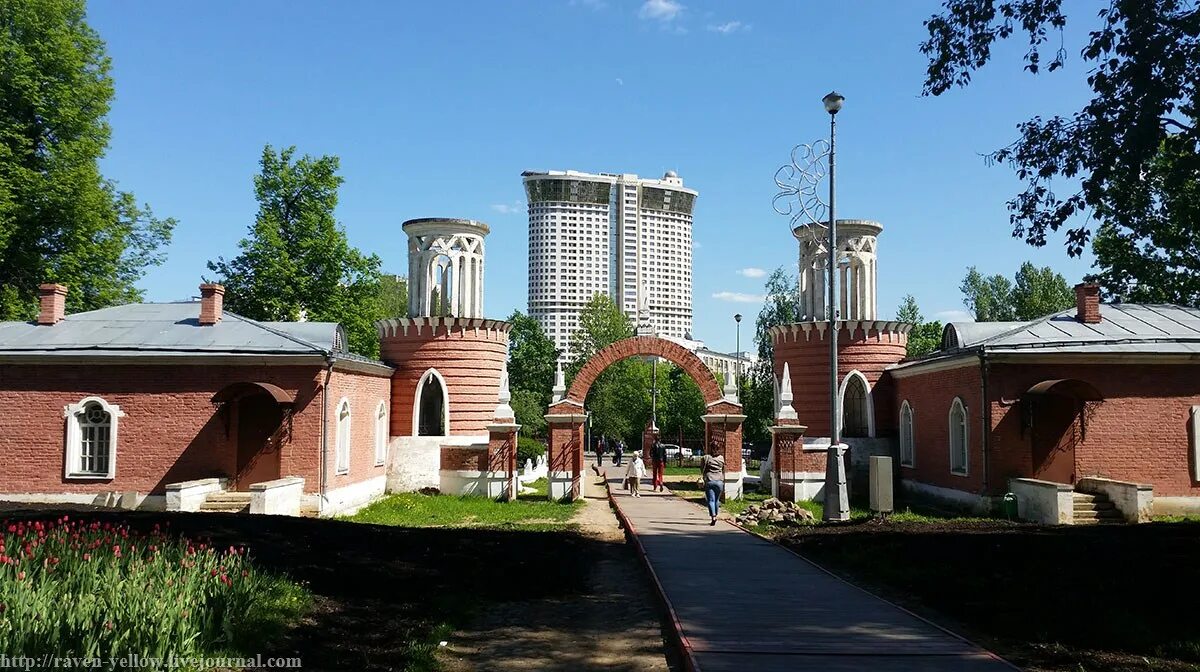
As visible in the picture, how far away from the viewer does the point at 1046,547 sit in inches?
511

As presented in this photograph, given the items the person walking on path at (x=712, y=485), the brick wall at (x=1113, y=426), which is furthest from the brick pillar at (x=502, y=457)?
the brick wall at (x=1113, y=426)

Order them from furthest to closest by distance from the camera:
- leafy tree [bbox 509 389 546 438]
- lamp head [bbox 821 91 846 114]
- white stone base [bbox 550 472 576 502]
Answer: leafy tree [bbox 509 389 546 438] < white stone base [bbox 550 472 576 502] < lamp head [bbox 821 91 846 114]

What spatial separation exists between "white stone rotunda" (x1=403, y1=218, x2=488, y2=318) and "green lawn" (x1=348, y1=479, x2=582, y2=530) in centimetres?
621

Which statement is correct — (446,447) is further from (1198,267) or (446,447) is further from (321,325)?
(1198,267)

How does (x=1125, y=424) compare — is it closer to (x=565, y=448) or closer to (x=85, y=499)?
(x=565, y=448)

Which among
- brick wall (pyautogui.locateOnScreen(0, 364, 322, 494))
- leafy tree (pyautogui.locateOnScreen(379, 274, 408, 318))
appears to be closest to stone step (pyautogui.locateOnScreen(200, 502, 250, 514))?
brick wall (pyautogui.locateOnScreen(0, 364, 322, 494))

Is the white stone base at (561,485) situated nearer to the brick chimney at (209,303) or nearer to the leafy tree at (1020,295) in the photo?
the brick chimney at (209,303)

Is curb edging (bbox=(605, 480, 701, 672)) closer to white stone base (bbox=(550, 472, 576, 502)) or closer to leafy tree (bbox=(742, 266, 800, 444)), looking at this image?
white stone base (bbox=(550, 472, 576, 502))

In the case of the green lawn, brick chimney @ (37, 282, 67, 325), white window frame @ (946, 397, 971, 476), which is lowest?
the green lawn

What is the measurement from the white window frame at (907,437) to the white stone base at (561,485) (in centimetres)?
966

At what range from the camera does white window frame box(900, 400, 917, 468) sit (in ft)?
82.3

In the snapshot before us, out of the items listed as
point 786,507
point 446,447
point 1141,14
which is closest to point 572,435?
point 446,447

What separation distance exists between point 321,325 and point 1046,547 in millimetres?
17446

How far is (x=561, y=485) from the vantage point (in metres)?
24.2
